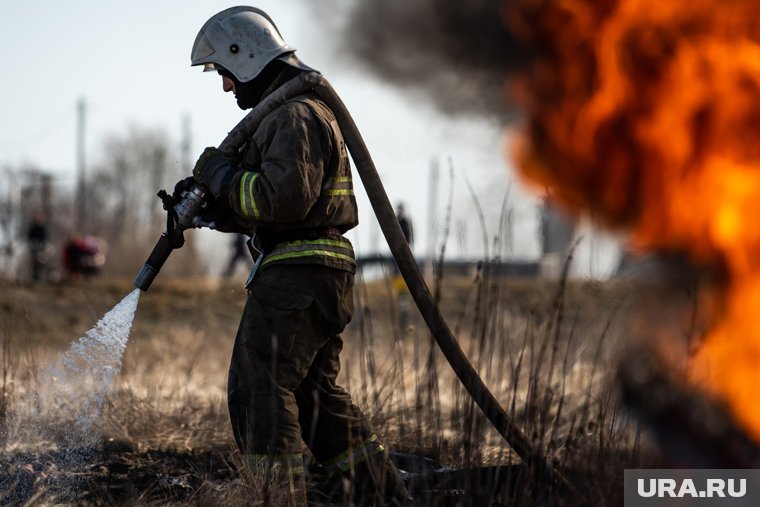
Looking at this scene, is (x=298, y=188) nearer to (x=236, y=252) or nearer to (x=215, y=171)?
(x=215, y=171)

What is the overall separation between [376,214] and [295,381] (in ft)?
2.67

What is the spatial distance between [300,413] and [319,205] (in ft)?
3.16

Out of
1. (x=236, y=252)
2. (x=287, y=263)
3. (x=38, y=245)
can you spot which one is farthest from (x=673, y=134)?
(x=38, y=245)

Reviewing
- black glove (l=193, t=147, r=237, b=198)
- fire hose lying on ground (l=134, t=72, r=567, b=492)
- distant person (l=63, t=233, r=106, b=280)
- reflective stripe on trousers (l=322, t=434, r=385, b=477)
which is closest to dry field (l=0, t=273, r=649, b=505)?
fire hose lying on ground (l=134, t=72, r=567, b=492)

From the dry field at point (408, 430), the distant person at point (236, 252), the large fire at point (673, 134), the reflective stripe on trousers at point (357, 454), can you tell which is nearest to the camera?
Result: the dry field at point (408, 430)

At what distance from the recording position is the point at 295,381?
14.0 ft

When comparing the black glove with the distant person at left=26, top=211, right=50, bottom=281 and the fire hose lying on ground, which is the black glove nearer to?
the fire hose lying on ground

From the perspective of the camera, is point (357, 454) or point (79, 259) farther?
point (79, 259)

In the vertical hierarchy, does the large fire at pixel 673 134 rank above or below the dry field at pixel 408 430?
above

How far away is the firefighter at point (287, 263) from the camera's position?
13.7ft

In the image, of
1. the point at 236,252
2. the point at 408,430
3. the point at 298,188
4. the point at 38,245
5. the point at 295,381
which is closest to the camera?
the point at 298,188

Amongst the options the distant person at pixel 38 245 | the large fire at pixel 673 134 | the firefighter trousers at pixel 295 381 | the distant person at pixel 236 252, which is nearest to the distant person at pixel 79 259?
the distant person at pixel 38 245

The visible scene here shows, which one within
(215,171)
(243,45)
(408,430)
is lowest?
(408,430)

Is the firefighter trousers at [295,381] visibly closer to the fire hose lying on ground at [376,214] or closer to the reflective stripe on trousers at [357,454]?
the reflective stripe on trousers at [357,454]
